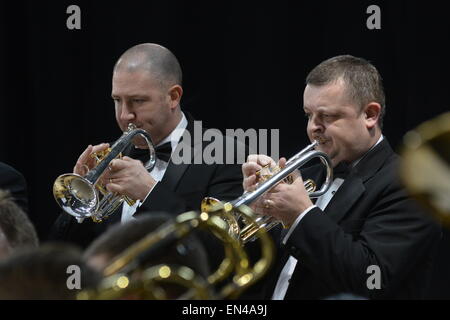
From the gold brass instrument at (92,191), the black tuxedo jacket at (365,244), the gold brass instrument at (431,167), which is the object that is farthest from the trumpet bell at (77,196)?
the gold brass instrument at (431,167)

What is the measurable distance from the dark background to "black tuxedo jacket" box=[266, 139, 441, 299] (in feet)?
2.90

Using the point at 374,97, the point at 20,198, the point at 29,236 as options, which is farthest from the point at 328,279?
the point at 20,198

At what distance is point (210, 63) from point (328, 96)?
37.8 inches

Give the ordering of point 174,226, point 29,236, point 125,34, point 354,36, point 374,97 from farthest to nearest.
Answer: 1. point 125,34
2. point 354,36
3. point 374,97
4. point 29,236
5. point 174,226

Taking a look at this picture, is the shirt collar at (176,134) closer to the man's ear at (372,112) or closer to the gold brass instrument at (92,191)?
the gold brass instrument at (92,191)

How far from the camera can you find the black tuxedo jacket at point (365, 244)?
2320 millimetres

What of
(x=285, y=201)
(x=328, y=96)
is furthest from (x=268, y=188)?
(x=328, y=96)

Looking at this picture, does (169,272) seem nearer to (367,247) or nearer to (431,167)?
(431,167)

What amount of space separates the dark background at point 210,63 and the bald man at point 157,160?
40 cm

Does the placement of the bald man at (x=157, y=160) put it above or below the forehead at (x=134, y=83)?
below

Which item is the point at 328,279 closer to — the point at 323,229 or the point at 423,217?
the point at 323,229

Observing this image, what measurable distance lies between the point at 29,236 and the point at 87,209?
1034 mm

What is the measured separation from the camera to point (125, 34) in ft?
11.7

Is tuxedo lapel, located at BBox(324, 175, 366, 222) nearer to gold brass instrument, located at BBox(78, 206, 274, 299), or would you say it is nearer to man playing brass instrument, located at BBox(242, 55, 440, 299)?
man playing brass instrument, located at BBox(242, 55, 440, 299)
